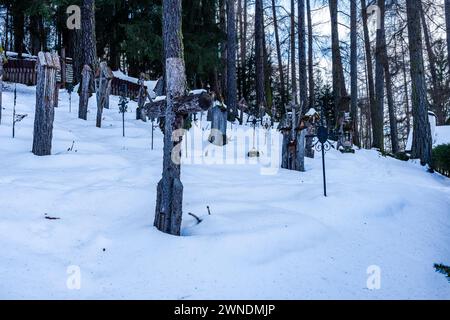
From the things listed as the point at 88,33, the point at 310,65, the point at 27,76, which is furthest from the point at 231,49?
the point at 27,76

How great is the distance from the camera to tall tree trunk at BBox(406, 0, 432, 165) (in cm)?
998

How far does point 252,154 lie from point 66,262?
590 centimetres

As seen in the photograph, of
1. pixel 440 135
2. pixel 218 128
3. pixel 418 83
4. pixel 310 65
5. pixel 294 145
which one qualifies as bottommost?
pixel 294 145

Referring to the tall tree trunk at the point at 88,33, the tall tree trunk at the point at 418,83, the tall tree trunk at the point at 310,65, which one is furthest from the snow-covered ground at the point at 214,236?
the tall tree trunk at the point at 310,65

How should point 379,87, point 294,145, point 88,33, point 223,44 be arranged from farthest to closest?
point 223,44 < point 379,87 < point 88,33 < point 294,145

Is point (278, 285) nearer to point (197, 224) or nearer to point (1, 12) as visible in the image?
point (197, 224)

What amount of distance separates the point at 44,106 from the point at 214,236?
454 cm

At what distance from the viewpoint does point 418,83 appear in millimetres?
10117

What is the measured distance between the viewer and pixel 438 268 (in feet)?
9.77

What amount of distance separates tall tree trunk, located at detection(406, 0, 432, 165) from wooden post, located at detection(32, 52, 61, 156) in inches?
362

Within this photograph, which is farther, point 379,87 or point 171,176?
point 379,87

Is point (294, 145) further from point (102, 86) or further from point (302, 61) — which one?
point (302, 61)

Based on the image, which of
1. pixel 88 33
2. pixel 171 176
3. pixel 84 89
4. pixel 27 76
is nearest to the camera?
pixel 171 176
